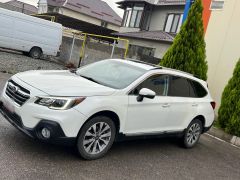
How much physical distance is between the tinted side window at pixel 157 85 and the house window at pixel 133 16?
86.9 feet

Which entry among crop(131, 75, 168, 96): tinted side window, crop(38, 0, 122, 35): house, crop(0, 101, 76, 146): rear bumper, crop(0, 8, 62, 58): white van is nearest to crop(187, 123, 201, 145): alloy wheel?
crop(131, 75, 168, 96): tinted side window

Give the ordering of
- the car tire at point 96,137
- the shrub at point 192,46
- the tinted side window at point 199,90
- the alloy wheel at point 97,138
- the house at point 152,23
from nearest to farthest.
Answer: the car tire at point 96,137
the alloy wheel at point 97,138
the tinted side window at point 199,90
the shrub at point 192,46
the house at point 152,23

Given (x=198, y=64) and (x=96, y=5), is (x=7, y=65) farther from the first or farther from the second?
(x=96, y=5)

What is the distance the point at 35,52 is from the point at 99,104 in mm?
15439

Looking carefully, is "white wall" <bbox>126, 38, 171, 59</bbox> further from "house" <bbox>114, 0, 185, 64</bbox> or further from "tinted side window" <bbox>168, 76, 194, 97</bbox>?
"tinted side window" <bbox>168, 76, 194, 97</bbox>

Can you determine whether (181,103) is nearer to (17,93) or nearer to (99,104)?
(99,104)

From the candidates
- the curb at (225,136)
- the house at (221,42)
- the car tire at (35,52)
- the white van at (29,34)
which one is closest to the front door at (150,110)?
the curb at (225,136)

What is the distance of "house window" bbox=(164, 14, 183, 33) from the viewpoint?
28.1 meters

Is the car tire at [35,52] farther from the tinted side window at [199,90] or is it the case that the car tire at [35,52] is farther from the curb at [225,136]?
the tinted side window at [199,90]

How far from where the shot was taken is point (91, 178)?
4.50m

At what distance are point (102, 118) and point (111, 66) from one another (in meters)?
1.51

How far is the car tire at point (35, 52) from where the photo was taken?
1919 cm

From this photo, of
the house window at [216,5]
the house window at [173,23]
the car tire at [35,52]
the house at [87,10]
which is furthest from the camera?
the house at [87,10]

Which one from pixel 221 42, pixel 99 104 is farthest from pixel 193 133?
pixel 221 42
